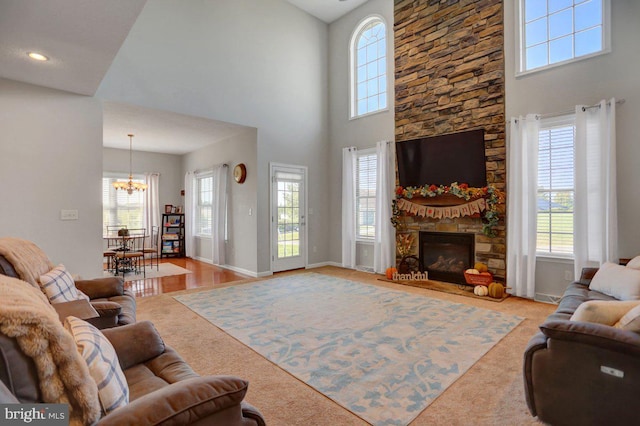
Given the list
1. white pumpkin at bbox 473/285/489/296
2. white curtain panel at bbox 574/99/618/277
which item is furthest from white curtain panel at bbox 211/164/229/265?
white curtain panel at bbox 574/99/618/277

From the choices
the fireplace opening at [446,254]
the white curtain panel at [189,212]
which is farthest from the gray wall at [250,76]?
the white curtain panel at [189,212]

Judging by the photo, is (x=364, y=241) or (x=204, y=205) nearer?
(x=364, y=241)

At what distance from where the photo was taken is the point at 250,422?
3.87 ft

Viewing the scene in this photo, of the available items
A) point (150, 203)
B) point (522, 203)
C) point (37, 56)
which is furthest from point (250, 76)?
point (522, 203)

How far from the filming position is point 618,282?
2.74 meters

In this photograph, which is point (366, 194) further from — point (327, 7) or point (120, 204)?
point (120, 204)

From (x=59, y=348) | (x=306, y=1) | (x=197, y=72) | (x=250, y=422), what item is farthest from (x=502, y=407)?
(x=306, y=1)

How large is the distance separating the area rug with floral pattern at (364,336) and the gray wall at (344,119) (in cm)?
218

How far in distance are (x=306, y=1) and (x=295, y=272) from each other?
5403 millimetres

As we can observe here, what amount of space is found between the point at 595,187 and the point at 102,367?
5039 mm

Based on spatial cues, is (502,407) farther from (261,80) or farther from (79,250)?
(261,80)

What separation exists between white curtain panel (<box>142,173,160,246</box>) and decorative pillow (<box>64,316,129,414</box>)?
7.83 m

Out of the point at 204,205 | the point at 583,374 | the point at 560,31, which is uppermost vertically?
the point at 560,31

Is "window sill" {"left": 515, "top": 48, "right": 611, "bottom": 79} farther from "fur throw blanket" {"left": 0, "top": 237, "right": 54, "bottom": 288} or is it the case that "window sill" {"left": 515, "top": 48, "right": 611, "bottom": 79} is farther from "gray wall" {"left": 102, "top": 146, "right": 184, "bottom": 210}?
"gray wall" {"left": 102, "top": 146, "right": 184, "bottom": 210}
